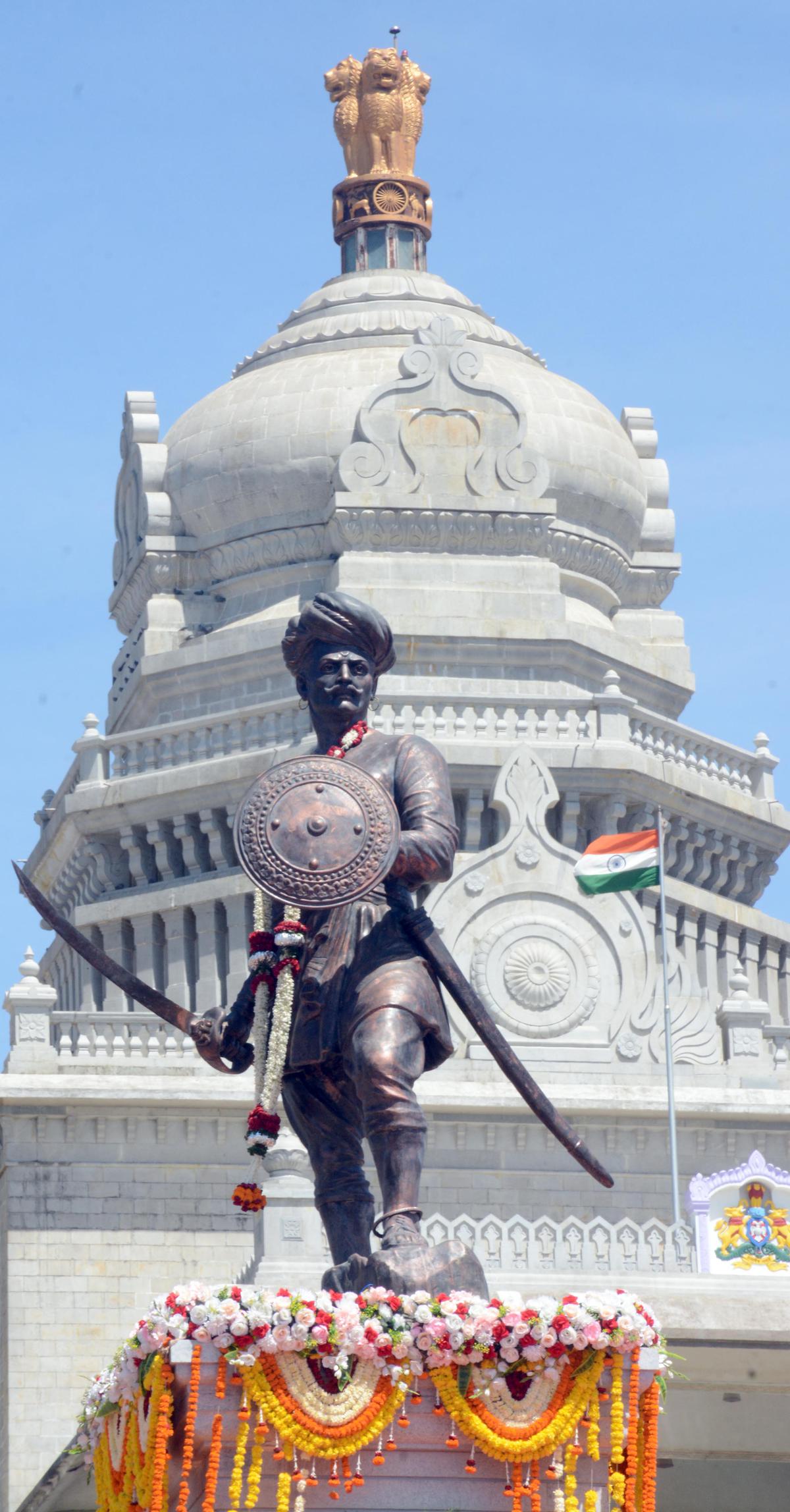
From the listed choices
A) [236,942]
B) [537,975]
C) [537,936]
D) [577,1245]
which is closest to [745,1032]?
[537,975]

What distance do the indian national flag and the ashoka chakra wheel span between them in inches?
833

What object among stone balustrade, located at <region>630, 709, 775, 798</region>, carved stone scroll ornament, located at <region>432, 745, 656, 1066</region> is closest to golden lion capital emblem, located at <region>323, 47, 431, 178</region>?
stone balustrade, located at <region>630, 709, 775, 798</region>

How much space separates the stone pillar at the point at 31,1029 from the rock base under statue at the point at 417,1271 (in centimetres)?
2333

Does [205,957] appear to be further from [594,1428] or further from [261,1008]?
[594,1428]

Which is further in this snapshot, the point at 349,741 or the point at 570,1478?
the point at 349,741

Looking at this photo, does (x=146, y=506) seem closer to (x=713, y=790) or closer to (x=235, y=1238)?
(x=713, y=790)

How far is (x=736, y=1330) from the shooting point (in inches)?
950

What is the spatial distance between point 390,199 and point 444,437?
31.6 feet

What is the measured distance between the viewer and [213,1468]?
12789 millimetres

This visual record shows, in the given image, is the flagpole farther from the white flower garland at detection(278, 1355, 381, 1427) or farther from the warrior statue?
the white flower garland at detection(278, 1355, 381, 1427)

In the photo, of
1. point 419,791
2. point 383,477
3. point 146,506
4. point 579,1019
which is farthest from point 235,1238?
point 419,791

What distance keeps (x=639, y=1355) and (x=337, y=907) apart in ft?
7.29

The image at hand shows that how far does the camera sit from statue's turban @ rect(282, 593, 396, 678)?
14.7 meters

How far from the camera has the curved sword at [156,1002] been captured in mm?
14305
